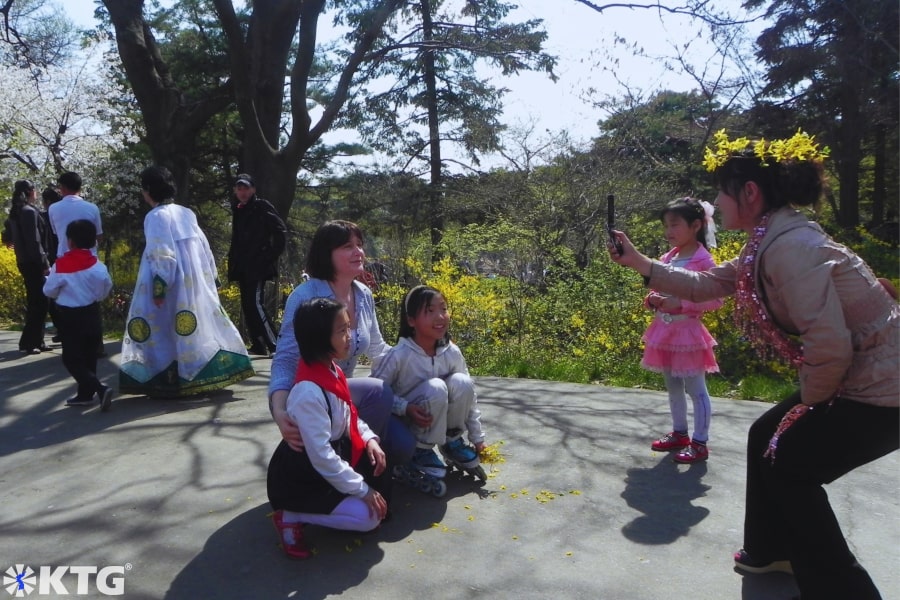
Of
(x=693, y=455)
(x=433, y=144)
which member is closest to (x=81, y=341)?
(x=693, y=455)

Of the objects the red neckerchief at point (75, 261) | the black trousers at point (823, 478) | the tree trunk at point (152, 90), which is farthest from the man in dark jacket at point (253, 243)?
the black trousers at point (823, 478)

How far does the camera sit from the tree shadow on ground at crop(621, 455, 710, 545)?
351 cm

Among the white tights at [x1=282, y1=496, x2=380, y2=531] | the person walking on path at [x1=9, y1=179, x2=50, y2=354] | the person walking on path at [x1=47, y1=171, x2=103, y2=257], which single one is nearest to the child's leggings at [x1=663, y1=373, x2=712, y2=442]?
the white tights at [x1=282, y1=496, x2=380, y2=531]

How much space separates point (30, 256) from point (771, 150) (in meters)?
8.00

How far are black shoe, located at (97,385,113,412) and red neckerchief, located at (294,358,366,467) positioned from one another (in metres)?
2.85

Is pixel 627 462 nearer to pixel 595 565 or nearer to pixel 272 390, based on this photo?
pixel 595 565

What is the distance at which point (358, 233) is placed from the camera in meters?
3.90

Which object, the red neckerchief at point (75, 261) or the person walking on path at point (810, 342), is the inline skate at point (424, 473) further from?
the red neckerchief at point (75, 261)

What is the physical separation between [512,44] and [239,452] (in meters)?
7.63

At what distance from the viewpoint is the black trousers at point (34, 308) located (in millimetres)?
8219

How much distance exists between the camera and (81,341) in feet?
18.3

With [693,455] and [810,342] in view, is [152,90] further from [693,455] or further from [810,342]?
[810,342]

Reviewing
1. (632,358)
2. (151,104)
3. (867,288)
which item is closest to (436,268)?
(632,358)

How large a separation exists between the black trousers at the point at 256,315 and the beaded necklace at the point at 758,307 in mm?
5743
